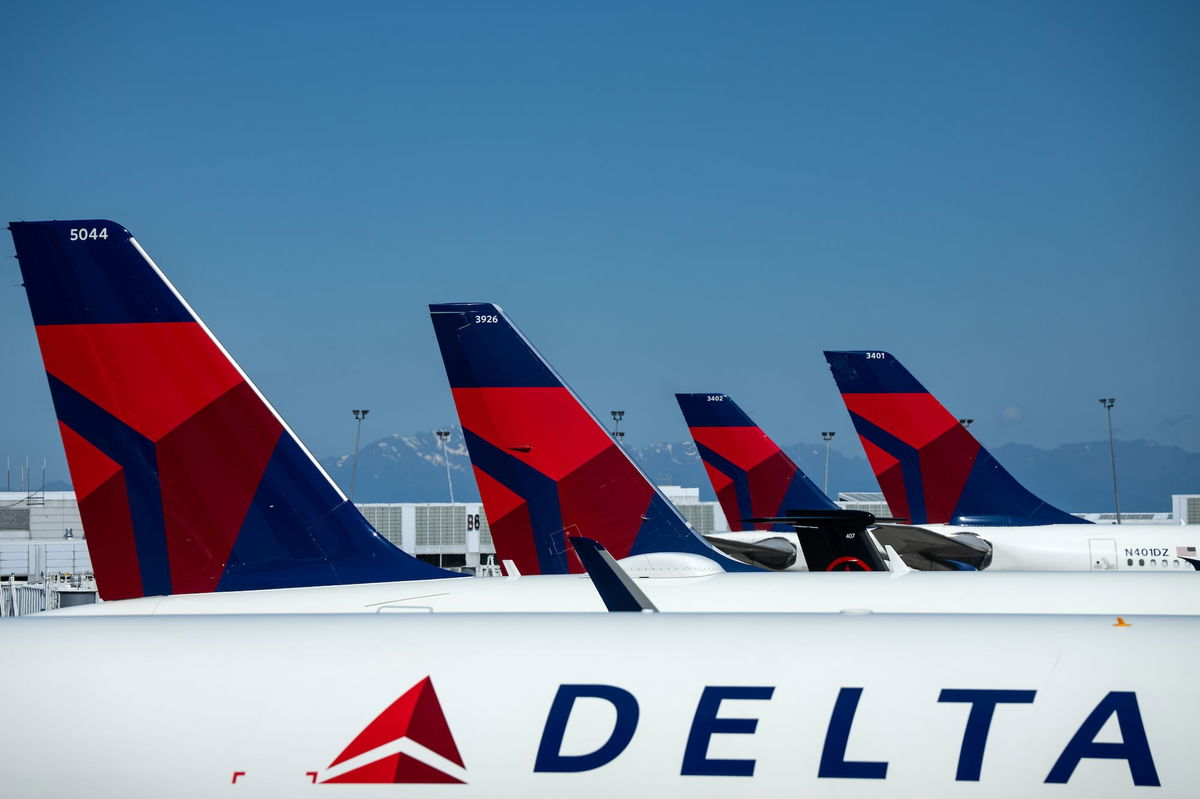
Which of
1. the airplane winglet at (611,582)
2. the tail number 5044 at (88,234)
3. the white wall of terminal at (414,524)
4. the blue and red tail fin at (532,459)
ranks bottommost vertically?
the white wall of terminal at (414,524)

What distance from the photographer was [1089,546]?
112ft

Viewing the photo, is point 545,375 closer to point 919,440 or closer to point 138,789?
point 138,789

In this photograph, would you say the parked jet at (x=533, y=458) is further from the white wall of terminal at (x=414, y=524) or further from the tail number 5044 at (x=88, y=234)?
the white wall of terminal at (x=414, y=524)

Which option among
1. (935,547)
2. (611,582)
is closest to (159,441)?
(611,582)

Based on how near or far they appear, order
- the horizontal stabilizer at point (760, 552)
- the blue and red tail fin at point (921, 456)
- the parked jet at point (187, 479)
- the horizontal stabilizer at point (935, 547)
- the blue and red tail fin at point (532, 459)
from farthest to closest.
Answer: the blue and red tail fin at point (921, 456) → the horizontal stabilizer at point (760, 552) → the horizontal stabilizer at point (935, 547) → the blue and red tail fin at point (532, 459) → the parked jet at point (187, 479)

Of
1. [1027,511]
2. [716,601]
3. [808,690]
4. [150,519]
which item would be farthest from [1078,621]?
[1027,511]

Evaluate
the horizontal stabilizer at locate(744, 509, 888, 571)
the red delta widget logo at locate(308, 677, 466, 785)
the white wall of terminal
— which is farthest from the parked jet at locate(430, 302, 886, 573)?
the white wall of terminal

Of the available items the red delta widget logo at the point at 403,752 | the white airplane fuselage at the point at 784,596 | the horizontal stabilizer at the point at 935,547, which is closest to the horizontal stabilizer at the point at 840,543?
the white airplane fuselage at the point at 784,596

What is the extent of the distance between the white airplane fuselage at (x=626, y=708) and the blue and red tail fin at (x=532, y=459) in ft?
48.9

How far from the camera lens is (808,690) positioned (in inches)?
273

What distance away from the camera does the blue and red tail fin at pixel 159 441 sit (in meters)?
15.2

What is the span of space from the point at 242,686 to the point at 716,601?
967 cm

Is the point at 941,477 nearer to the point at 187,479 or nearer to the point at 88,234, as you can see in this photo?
the point at 187,479

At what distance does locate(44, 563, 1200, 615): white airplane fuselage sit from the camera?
48.4ft
